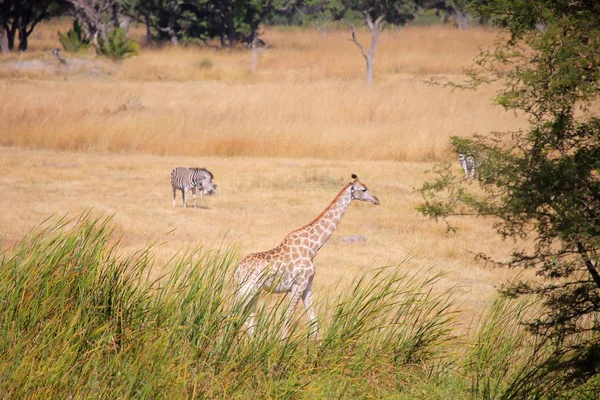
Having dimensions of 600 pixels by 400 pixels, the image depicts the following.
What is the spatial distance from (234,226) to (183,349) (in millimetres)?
9126

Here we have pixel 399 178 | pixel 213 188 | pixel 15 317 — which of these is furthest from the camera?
pixel 399 178

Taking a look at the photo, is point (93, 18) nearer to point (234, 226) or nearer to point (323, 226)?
point (234, 226)

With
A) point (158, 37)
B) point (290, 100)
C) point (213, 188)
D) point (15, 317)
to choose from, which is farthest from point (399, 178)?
point (158, 37)

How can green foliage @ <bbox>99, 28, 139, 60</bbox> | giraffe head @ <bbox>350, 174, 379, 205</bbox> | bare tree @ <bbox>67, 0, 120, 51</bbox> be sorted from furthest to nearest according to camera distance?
bare tree @ <bbox>67, 0, 120, 51</bbox> → green foliage @ <bbox>99, 28, 139, 60</bbox> → giraffe head @ <bbox>350, 174, 379, 205</bbox>

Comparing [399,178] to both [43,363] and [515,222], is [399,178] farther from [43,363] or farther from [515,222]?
[43,363]

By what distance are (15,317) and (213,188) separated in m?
10.6

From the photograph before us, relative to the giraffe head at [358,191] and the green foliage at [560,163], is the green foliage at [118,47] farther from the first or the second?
the green foliage at [560,163]

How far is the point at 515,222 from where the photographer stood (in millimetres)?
6762

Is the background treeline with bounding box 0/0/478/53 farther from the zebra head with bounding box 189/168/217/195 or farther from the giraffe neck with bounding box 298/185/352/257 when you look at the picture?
the giraffe neck with bounding box 298/185/352/257

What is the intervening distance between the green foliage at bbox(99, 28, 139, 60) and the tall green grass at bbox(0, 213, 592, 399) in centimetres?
3751

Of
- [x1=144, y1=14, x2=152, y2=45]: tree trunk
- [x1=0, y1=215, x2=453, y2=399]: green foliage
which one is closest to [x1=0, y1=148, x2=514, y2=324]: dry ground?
[x1=0, y1=215, x2=453, y2=399]: green foliage

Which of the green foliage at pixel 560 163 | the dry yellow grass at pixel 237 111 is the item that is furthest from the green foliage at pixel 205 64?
the green foliage at pixel 560 163

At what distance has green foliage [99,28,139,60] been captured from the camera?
4297cm

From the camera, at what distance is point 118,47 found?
4306 cm
